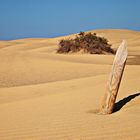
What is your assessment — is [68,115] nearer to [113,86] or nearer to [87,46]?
[113,86]

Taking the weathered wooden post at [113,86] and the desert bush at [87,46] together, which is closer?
the weathered wooden post at [113,86]

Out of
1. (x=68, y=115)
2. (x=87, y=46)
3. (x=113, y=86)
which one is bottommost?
(x=87, y=46)

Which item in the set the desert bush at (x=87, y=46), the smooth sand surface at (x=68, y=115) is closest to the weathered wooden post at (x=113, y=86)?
the smooth sand surface at (x=68, y=115)

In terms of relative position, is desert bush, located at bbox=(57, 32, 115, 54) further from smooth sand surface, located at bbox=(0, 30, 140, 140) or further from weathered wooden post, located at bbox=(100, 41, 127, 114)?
weathered wooden post, located at bbox=(100, 41, 127, 114)

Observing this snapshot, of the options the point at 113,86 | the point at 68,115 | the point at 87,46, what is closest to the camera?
the point at 68,115

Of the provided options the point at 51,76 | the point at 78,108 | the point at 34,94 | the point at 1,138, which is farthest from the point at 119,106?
the point at 51,76

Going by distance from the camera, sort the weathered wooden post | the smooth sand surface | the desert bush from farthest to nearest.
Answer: the desert bush
the weathered wooden post
the smooth sand surface

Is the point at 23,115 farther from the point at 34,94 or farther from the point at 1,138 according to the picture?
the point at 34,94

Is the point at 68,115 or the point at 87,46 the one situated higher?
the point at 68,115

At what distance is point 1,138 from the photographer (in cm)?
400

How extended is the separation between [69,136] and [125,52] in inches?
88.6

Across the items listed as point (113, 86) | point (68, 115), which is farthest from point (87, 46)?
point (68, 115)

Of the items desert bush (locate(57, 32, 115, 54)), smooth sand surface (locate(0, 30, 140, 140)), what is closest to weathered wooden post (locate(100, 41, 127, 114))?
smooth sand surface (locate(0, 30, 140, 140))

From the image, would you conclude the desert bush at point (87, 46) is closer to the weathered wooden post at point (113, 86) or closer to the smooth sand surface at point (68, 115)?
the smooth sand surface at point (68, 115)
